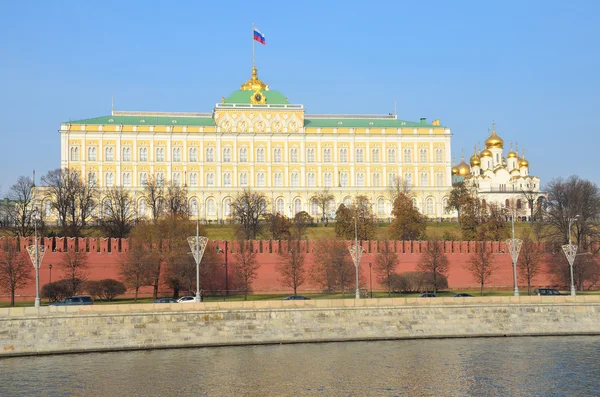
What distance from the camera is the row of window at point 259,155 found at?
10044 cm

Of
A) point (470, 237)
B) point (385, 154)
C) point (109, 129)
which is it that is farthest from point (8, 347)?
point (385, 154)

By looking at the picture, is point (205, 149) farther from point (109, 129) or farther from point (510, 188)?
point (510, 188)

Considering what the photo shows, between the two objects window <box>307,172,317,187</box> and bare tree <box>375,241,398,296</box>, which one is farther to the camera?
window <box>307,172,317,187</box>

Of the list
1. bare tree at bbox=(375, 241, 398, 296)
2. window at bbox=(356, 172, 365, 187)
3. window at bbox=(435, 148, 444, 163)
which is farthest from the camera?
window at bbox=(435, 148, 444, 163)

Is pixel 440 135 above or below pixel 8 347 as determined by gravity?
above

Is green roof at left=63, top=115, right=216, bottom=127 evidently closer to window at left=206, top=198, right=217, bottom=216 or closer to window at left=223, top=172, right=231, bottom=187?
window at left=223, top=172, right=231, bottom=187

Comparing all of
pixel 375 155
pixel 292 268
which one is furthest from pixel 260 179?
pixel 292 268

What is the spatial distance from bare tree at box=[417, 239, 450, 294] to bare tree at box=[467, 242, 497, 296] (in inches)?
61.7

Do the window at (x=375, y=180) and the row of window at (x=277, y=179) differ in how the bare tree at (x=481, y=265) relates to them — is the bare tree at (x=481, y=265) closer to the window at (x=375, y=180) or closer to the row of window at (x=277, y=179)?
the row of window at (x=277, y=179)

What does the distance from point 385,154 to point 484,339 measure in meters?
64.2

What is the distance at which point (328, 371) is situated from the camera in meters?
34.2

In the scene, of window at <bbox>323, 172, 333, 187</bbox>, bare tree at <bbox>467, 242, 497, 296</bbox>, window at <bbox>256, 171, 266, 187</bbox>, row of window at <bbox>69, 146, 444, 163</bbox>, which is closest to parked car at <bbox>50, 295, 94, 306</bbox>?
bare tree at <bbox>467, 242, 497, 296</bbox>

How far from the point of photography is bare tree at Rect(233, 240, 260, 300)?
2173 inches

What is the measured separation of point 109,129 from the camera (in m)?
100
